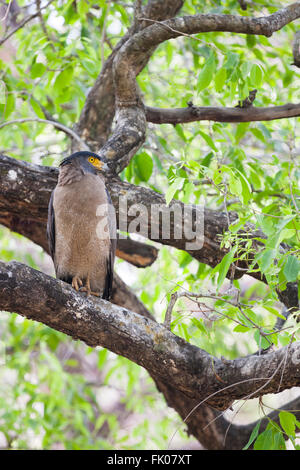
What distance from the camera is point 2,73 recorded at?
523cm

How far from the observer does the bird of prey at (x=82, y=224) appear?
4215mm

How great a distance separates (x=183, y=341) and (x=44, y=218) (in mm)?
1889

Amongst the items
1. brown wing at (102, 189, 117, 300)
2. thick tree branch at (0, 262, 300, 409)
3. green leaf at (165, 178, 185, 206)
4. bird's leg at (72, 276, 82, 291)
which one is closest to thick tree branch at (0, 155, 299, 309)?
brown wing at (102, 189, 117, 300)

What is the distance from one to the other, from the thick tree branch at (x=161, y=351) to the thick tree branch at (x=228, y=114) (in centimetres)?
225

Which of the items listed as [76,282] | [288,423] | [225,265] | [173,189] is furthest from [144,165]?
[288,423]

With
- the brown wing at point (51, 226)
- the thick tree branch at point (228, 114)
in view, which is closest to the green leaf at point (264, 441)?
the brown wing at point (51, 226)

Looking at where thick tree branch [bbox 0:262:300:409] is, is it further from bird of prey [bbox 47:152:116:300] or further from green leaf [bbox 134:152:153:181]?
green leaf [bbox 134:152:153:181]

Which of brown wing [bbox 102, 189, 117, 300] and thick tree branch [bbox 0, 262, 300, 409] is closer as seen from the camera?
thick tree branch [bbox 0, 262, 300, 409]

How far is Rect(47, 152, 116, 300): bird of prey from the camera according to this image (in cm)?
421

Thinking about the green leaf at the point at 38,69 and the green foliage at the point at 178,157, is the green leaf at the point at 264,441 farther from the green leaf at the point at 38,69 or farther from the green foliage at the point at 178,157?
the green leaf at the point at 38,69

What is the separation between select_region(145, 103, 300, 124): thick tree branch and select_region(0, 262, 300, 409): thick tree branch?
2.25 m

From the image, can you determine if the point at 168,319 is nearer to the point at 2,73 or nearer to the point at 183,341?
the point at 183,341

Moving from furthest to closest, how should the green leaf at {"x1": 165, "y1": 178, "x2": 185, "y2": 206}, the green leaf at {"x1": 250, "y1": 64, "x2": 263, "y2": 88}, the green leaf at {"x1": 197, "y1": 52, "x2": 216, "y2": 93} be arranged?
1. the green leaf at {"x1": 197, "y1": 52, "x2": 216, "y2": 93}
2. the green leaf at {"x1": 250, "y1": 64, "x2": 263, "y2": 88}
3. the green leaf at {"x1": 165, "y1": 178, "x2": 185, "y2": 206}
